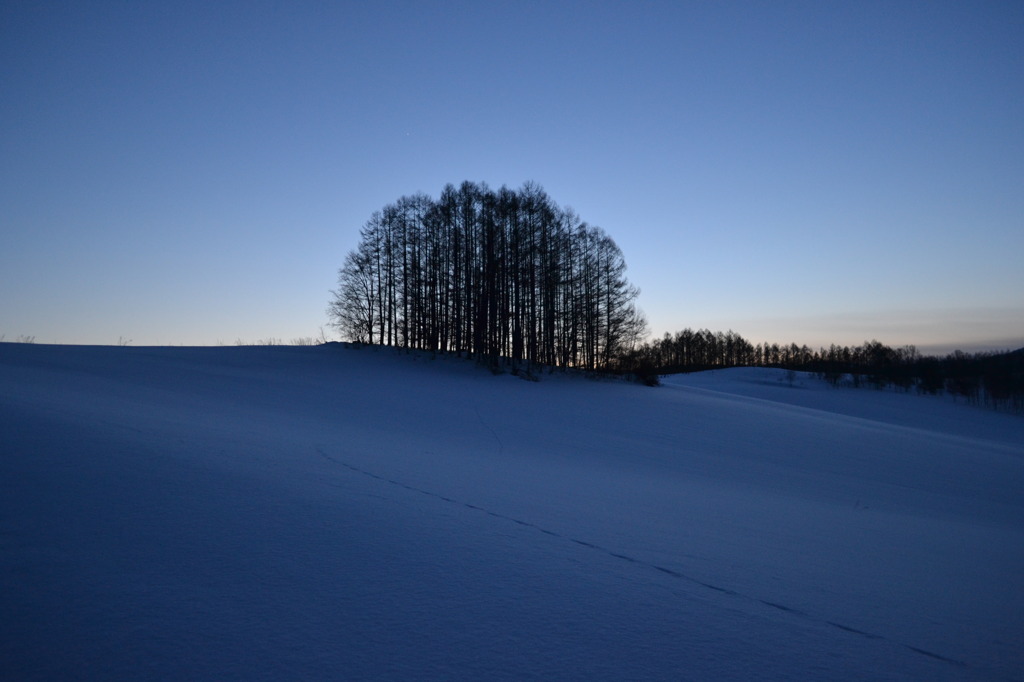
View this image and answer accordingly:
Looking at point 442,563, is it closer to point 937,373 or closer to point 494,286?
point 494,286

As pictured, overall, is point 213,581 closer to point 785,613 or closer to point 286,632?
point 286,632

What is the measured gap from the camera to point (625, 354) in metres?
27.6

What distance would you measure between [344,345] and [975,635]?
29.2 meters

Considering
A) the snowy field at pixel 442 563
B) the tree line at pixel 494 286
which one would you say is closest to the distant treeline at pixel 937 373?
the tree line at pixel 494 286

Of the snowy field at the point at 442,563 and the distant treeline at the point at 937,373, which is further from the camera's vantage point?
the distant treeline at the point at 937,373

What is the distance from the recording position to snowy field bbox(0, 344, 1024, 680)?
241 cm

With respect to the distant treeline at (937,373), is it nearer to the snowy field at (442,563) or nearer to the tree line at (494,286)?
the tree line at (494,286)

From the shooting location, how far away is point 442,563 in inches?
134

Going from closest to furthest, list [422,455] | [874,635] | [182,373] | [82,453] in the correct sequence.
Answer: [874,635] → [82,453] → [422,455] → [182,373]

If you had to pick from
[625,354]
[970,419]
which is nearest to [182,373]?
[625,354]

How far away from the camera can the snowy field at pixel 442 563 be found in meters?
2.41

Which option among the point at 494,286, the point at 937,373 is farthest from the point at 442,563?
the point at 937,373

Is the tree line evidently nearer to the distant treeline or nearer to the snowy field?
the distant treeline

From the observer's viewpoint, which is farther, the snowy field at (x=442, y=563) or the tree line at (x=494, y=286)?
the tree line at (x=494, y=286)
